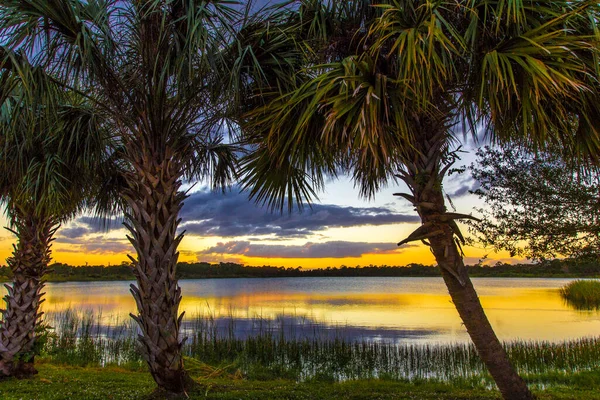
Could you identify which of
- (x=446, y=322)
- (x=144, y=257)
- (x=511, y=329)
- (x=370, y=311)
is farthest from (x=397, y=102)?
(x=370, y=311)

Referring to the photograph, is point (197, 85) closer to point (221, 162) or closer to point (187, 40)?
point (187, 40)

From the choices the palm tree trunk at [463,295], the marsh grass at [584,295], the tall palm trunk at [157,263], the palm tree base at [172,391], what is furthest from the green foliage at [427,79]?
the marsh grass at [584,295]

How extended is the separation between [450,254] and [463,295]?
0.49m

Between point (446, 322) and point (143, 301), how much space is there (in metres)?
16.9

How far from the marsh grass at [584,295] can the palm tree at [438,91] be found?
22341 mm

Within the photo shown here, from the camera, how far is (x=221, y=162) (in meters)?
7.85

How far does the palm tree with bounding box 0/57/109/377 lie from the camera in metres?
6.12

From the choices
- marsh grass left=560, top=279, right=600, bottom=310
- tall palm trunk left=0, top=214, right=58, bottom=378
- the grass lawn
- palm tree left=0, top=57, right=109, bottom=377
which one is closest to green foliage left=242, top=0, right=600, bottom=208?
palm tree left=0, top=57, right=109, bottom=377

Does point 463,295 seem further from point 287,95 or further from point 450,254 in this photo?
point 287,95

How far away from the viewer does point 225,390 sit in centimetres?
631

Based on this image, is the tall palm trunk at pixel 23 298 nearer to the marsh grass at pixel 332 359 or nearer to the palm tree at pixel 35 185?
the palm tree at pixel 35 185

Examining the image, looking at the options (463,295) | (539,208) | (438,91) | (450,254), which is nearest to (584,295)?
(539,208)

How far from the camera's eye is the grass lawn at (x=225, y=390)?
6.00 m

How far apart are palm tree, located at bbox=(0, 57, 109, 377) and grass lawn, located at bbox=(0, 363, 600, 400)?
0.82 m
